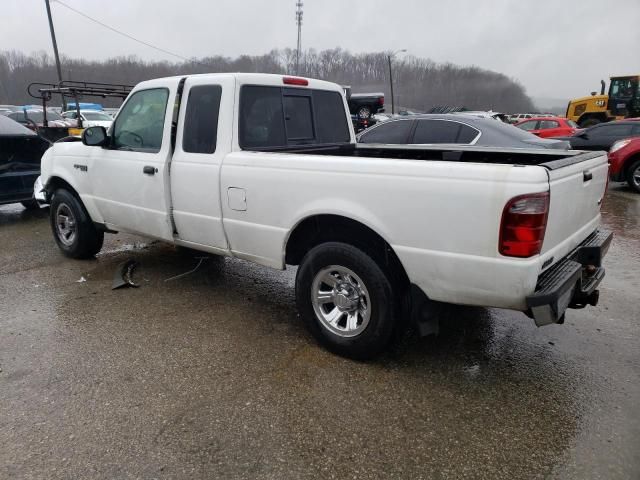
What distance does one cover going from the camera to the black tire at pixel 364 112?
29.3m

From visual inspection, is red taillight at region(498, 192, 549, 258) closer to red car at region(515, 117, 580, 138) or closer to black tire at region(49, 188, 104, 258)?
Result: black tire at region(49, 188, 104, 258)

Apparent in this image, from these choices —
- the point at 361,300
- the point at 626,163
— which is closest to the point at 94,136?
the point at 361,300

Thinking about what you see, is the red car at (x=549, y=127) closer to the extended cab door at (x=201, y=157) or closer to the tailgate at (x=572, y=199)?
the tailgate at (x=572, y=199)

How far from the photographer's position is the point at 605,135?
11992 millimetres

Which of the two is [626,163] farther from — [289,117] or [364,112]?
[364,112]

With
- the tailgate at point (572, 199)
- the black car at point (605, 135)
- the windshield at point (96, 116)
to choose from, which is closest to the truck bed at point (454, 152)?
the tailgate at point (572, 199)

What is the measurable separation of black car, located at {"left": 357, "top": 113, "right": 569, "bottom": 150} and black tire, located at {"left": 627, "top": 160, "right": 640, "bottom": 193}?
12.5ft

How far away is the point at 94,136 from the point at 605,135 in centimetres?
1215

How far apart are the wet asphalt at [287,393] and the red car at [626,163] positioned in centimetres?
700

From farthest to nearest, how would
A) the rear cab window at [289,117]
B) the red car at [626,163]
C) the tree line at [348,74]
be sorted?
the tree line at [348,74] < the red car at [626,163] < the rear cab window at [289,117]

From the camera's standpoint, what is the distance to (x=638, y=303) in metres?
4.23

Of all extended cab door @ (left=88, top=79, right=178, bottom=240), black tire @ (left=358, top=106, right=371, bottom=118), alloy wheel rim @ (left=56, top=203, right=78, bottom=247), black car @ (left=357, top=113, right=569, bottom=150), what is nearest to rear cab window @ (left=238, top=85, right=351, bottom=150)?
extended cab door @ (left=88, top=79, right=178, bottom=240)

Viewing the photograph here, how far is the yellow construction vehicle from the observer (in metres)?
24.5

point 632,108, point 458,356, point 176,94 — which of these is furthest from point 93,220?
point 632,108
